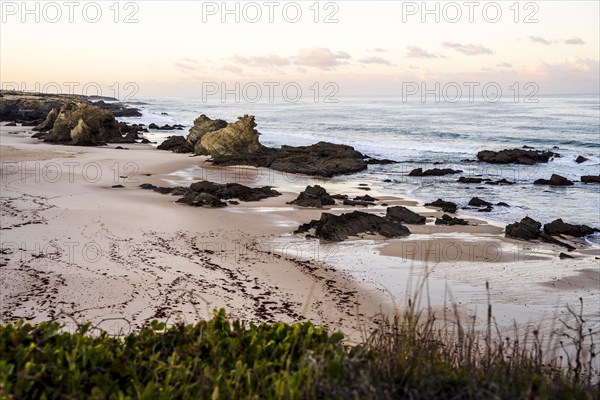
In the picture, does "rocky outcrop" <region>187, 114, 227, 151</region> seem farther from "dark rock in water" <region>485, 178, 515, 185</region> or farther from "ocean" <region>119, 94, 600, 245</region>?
"dark rock in water" <region>485, 178, 515, 185</region>

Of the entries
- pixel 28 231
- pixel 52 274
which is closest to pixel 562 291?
pixel 52 274

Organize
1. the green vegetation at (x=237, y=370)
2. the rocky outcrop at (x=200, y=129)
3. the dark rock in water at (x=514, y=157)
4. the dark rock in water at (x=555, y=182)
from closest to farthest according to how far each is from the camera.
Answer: the green vegetation at (x=237, y=370), the dark rock in water at (x=555, y=182), the dark rock in water at (x=514, y=157), the rocky outcrop at (x=200, y=129)

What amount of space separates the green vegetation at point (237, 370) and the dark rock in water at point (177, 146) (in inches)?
1226

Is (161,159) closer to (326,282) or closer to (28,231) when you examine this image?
(28,231)

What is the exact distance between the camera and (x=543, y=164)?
102 ft

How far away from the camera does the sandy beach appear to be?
8539 mm

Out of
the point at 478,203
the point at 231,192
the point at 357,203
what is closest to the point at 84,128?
the point at 231,192

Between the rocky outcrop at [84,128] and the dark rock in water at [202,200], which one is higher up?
the rocky outcrop at [84,128]

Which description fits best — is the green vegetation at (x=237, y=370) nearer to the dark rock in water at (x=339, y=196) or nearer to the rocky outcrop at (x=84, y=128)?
the dark rock in water at (x=339, y=196)

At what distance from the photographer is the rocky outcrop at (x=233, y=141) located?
31.6m

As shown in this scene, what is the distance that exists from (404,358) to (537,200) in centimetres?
1905

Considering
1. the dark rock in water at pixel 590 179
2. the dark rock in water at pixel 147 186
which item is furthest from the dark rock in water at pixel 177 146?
the dark rock in water at pixel 590 179

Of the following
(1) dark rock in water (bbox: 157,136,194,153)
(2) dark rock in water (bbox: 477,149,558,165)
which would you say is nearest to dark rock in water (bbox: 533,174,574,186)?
(2) dark rock in water (bbox: 477,149,558,165)

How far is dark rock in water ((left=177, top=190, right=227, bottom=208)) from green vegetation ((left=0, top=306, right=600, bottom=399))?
44.7 ft
